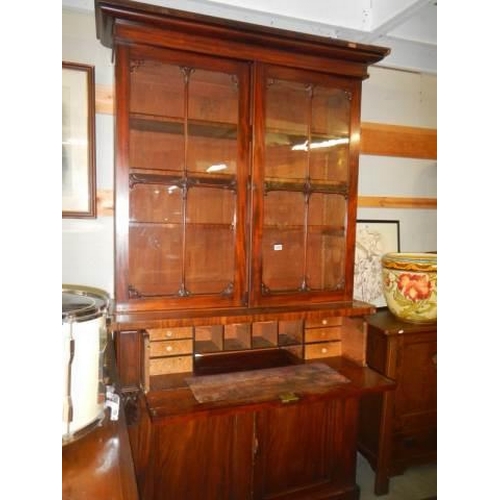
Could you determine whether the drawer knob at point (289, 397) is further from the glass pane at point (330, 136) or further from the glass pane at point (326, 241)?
the glass pane at point (330, 136)

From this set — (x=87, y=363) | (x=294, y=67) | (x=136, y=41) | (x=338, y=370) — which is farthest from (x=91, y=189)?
(x=338, y=370)

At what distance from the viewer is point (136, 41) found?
1.42 metres

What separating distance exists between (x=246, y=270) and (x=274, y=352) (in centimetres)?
49

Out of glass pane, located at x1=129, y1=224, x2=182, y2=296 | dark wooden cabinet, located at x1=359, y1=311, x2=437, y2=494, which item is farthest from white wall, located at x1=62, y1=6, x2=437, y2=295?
dark wooden cabinet, located at x1=359, y1=311, x2=437, y2=494

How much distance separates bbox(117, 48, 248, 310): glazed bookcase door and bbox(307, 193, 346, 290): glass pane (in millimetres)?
351

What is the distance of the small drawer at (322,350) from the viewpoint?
73.1 inches

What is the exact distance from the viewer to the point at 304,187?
1.73 metres

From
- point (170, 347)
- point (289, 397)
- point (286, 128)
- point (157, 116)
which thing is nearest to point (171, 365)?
point (170, 347)

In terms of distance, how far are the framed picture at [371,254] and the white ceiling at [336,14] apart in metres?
0.99

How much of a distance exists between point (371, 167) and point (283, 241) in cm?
92

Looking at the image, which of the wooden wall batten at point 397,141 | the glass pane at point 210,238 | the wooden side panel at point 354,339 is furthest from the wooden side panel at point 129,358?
the wooden wall batten at point 397,141

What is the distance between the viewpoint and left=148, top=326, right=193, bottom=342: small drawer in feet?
5.16
